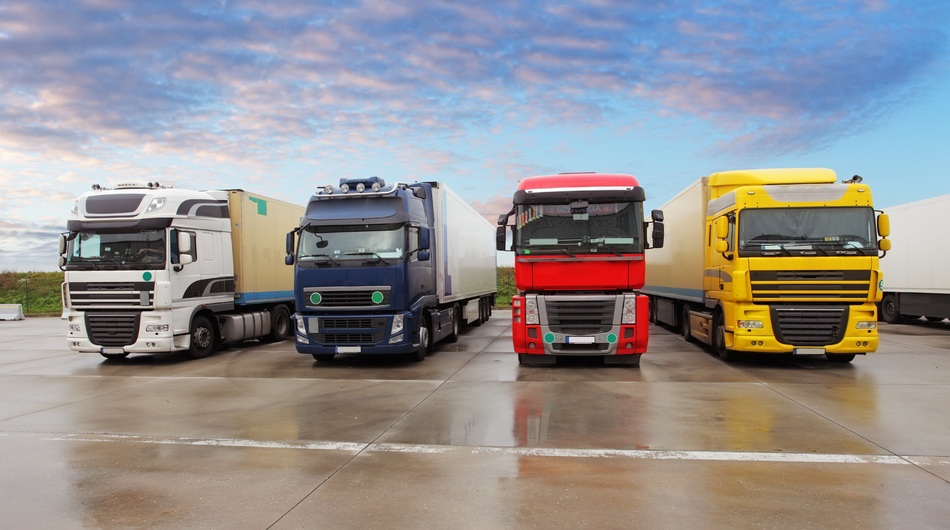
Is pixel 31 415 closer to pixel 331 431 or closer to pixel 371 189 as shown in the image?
pixel 331 431

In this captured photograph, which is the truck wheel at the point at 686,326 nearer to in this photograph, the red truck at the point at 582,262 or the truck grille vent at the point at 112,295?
the red truck at the point at 582,262

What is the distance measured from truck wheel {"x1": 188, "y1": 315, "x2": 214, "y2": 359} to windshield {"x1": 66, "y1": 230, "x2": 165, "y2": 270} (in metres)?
1.74

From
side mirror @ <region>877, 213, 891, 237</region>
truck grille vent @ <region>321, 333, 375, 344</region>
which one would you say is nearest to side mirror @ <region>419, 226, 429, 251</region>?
truck grille vent @ <region>321, 333, 375, 344</region>

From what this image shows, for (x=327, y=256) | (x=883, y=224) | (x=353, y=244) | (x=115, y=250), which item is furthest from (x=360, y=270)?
(x=883, y=224)

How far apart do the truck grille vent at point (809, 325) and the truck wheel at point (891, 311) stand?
12.8 metres

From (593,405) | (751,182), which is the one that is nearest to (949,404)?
(593,405)

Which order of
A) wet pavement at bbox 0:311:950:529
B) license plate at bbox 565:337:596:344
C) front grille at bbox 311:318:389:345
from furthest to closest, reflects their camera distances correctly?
front grille at bbox 311:318:389:345
license plate at bbox 565:337:596:344
wet pavement at bbox 0:311:950:529

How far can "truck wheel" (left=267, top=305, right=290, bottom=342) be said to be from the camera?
1641 centimetres

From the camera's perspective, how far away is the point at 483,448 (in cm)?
600

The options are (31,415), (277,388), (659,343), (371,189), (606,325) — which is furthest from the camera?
(659,343)

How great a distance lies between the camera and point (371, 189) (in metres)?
11.8

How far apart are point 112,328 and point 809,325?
41.6ft

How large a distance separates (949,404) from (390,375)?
7.96 metres

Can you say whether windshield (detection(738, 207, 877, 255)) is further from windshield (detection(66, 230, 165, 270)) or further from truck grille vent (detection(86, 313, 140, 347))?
truck grille vent (detection(86, 313, 140, 347))
